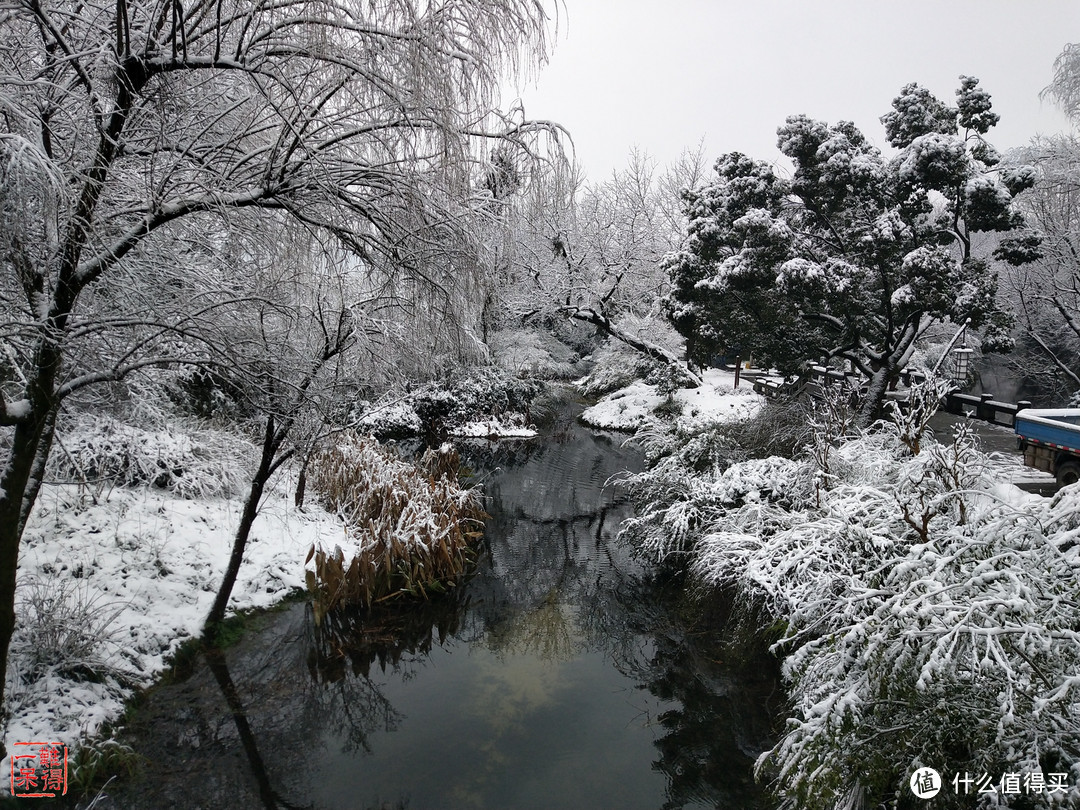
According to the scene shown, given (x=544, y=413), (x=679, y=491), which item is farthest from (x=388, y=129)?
(x=544, y=413)

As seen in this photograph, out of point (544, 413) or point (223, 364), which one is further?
point (544, 413)

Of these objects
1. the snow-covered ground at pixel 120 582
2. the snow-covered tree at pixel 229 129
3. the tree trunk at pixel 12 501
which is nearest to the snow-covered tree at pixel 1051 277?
the snow-covered tree at pixel 229 129

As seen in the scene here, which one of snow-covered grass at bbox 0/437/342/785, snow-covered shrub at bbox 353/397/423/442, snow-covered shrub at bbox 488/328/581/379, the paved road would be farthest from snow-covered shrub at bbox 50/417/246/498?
snow-covered shrub at bbox 488/328/581/379

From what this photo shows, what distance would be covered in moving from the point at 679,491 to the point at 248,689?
216 inches

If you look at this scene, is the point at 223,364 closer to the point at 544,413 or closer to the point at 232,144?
the point at 232,144

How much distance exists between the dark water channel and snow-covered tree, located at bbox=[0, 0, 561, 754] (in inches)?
73.6

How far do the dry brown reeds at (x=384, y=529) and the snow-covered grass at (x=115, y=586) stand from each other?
22.9 inches

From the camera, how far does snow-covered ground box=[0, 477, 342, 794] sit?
4.16 m

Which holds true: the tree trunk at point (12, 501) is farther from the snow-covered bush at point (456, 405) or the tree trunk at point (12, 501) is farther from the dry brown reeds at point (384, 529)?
the snow-covered bush at point (456, 405)

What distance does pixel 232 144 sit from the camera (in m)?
3.09

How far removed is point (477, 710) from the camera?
5238 millimetres

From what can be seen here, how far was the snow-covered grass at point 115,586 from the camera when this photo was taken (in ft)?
13.7

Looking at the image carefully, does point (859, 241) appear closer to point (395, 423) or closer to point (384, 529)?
point (395, 423)

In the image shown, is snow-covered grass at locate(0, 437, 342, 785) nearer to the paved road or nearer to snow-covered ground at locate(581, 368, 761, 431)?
the paved road
